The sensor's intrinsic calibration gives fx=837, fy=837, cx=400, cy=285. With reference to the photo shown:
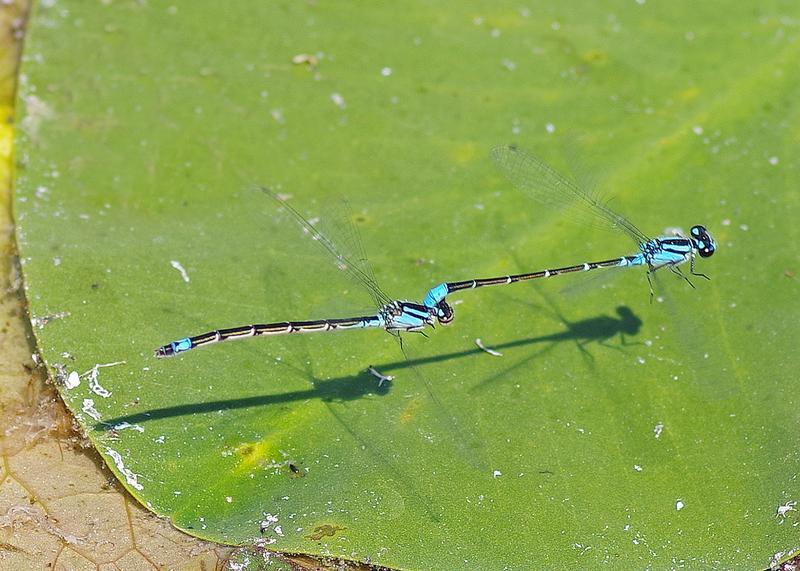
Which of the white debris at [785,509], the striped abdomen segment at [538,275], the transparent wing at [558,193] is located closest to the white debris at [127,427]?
the striped abdomen segment at [538,275]

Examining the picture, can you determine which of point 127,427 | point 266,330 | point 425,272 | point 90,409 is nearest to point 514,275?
point 425,272

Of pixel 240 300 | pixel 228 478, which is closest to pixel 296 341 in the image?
pixel 240 300

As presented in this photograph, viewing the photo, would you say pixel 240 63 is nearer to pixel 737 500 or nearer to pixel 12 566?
pixel 12 566

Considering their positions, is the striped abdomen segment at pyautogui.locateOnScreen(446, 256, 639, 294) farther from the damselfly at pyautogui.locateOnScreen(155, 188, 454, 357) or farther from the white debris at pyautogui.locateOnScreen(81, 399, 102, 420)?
the white debris at pyautogui.locateOnScreen(81, 399, 102, 420)

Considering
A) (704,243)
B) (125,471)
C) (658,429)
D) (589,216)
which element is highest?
(704,243)

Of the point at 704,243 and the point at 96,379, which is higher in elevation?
the point at 704,243

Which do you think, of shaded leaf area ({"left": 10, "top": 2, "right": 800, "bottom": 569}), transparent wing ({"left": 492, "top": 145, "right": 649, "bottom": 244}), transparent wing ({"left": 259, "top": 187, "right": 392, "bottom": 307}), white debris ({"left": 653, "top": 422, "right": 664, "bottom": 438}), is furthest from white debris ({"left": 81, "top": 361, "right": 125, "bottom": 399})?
white debris ({"left": 653, "top": 422, "right": 664, "bottom": 438})

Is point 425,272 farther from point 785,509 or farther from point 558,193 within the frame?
point 785,509
